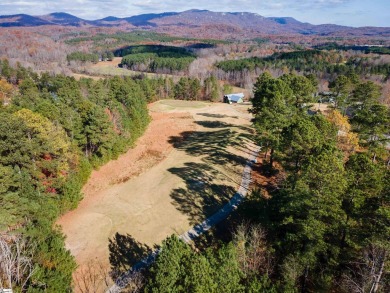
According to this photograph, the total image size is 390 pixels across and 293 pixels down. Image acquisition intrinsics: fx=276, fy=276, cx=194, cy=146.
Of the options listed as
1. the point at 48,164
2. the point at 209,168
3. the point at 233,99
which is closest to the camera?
the point at 48,164

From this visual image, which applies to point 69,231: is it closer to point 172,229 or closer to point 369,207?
point 172,229

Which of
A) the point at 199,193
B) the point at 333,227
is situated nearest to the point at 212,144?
the point at 199,193

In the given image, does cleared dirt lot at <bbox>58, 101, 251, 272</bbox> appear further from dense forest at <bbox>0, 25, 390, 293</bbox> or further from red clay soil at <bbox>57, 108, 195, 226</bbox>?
dense forest at <bbox>0, 25, 390, 293</bbox>

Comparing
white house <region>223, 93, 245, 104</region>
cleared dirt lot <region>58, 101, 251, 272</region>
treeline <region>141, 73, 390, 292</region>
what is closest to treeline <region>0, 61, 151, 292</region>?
cleared dirt lot <region>58, 101, 251, 272</region>

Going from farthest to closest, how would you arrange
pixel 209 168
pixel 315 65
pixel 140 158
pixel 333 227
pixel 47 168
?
pixel 315 65
pixel 140 158
pixel 209 168
pixel 47 168
pixel 333 227

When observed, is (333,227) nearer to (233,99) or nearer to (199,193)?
(199,193)

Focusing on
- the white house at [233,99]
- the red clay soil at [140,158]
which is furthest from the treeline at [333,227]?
the white house at [233,99]

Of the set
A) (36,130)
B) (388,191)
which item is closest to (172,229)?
(36,130)
